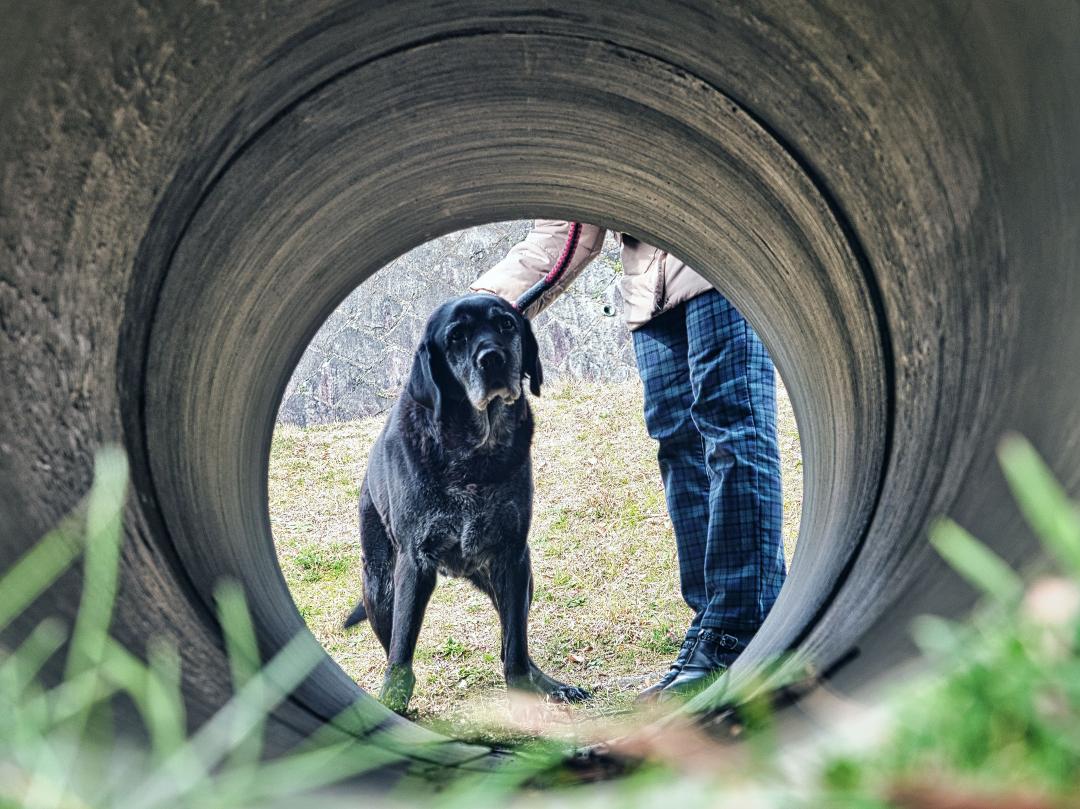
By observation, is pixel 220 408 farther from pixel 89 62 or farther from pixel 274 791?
pixel 274 791

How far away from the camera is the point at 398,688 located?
442 centimetres

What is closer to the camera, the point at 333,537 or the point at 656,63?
the point at 656,63

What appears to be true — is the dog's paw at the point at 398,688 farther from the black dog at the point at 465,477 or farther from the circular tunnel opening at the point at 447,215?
the circular tunnel opening at the point at 447,215

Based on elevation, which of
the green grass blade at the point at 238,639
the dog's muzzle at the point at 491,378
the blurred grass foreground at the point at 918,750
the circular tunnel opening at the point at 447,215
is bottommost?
the blurred grass foreground at the point at 918,750

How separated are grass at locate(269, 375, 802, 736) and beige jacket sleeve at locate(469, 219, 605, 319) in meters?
1.88

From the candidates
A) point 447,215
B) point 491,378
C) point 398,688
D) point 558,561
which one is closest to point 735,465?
point 491,378

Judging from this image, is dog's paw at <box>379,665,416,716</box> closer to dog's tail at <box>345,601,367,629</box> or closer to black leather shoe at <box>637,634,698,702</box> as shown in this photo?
black leather shoe at <box>637,634,698,702</box>

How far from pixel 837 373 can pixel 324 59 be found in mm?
1397

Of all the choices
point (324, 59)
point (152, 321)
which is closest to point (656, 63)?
point (324, 59)

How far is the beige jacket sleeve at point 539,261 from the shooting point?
4.39m

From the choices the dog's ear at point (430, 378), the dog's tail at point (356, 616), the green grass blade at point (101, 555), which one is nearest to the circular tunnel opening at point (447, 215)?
the green grass blade at point (101, 555)

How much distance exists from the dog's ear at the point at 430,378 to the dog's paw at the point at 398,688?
1.17m

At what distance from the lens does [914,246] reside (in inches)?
74.3

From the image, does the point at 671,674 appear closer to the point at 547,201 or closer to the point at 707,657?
the point at 707,657
